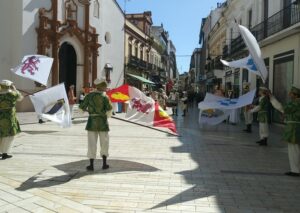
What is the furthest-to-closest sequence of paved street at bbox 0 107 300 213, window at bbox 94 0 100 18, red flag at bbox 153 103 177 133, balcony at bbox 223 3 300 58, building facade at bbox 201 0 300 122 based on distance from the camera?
window at bbox 94 0 100 18, building facade at bbox 201 0 300 122, balcony at bbox 223 3 300 58, red flag at bbox 153 103 177 133, paved street at bbox 0 107 300 213

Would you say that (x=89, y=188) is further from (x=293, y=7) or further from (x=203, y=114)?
(x=293, y=7)

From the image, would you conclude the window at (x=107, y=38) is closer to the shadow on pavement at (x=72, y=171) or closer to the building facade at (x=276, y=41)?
the building facade at (x=276, y=41)

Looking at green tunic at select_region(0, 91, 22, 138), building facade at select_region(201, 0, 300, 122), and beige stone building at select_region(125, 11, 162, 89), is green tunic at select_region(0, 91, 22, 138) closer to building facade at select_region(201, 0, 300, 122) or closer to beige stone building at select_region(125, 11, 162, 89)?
building facade at select_region(201, 0, 300, 122)

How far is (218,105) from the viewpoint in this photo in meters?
13.9

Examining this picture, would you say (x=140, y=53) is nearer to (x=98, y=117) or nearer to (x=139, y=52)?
(x=139, y=52)

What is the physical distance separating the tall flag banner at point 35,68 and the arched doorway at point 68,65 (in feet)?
51.2

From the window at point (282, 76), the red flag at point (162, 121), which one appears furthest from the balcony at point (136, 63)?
the red flag at point (162, 121)

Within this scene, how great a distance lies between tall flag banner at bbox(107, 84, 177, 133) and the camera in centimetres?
980

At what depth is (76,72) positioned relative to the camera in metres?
27.1

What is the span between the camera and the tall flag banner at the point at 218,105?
13.2 meters

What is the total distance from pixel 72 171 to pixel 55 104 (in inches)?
129

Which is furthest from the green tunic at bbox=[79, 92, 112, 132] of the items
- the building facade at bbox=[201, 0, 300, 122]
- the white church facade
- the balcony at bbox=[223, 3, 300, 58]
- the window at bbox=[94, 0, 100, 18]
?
the window at bbox=[94, 0, 100, 18]

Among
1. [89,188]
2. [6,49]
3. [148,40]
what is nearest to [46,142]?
[89,188]

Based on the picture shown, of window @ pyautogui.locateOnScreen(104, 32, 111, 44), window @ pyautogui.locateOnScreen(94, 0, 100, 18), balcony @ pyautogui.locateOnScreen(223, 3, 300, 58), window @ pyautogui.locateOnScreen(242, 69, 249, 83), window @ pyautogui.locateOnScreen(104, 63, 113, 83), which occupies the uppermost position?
window @ pyautogui.locateOnScreen(94, 0, 100, 18)
